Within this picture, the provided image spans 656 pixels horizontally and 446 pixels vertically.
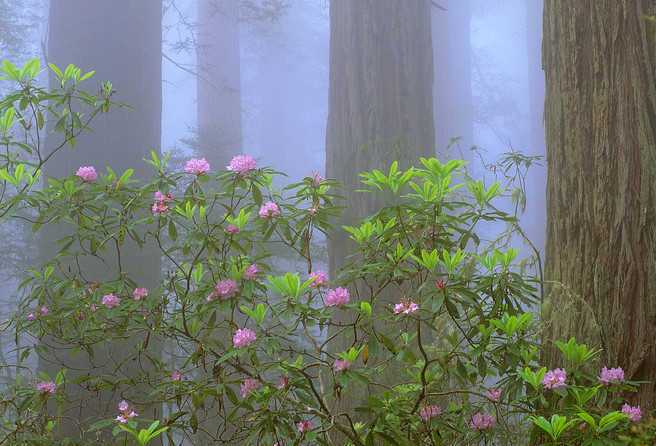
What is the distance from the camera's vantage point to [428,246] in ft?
6.97

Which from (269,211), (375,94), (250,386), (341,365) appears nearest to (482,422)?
(341,365)

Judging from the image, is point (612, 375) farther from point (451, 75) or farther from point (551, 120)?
point (451, 75)

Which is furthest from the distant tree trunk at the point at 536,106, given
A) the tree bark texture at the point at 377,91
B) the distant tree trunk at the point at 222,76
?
the tree bark texture at the point at 377,91

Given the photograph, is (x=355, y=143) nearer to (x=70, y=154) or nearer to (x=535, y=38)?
(x=70, y=154)

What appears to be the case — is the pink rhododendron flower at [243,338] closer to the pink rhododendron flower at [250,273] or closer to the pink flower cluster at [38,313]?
the pink rhododendron flower at [250,273]

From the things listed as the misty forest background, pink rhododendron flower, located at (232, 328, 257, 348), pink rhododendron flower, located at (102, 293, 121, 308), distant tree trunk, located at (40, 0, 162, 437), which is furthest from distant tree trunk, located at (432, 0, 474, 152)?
pink rhododendron flower, located at (232, 328, 257, 348)

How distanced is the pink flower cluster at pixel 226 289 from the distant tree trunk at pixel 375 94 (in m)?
1.68

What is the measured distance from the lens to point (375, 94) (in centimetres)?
A: 368

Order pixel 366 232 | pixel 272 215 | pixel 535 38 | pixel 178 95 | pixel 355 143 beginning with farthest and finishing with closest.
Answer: pixel 178 95 < pixel 535 38 < pixel 355 143 < pixel 272 215 < pixel 366 232

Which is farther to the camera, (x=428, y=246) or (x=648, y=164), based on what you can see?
(x=428, y=246)

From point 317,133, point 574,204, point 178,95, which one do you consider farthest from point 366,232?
point 178,95

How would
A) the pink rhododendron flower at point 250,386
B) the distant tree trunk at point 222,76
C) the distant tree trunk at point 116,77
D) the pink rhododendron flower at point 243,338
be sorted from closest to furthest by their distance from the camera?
the pink rhododendron flower at point 243,338
the pink rhododendron flower at point 250,386
the distant tree trunk at point 116,77
the distant tree trunk at point 222,76

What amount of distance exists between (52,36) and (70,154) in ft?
3.43

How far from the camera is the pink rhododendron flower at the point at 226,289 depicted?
73.8 inches
